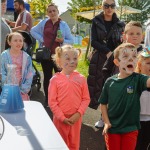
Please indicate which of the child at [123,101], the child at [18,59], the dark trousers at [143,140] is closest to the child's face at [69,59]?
the child at [123,101]

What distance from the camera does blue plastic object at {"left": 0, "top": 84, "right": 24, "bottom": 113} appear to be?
188 cm

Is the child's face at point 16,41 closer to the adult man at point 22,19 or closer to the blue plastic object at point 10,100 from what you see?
the blue plastic object at point 10,100

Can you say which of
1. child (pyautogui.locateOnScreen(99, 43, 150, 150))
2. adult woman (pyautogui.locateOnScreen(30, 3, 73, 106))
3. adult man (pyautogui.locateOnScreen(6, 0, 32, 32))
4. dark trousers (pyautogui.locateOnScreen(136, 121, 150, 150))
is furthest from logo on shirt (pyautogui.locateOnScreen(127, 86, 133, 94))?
adult man (pyautogui.locateOnScreen(6, 0, 32, 32))

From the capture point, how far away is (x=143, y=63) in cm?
288

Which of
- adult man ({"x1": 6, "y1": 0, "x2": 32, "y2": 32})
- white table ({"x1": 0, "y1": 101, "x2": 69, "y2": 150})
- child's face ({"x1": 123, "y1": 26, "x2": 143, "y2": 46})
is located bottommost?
white table ({"x1": 0, "y1": 101, "x2": 69, "y2": 150})

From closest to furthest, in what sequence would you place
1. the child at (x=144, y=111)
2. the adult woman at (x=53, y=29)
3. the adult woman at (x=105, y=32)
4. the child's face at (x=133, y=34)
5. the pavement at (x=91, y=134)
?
1. the child at (x=144, y=111)
2. the child's face at (x=133, y=34)
3. the pavement at (x=91, y=134)
4. the adult woman at (x=105, y=32)
5. the adult woman at (x=53, y=29)

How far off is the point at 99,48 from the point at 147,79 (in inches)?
71.9

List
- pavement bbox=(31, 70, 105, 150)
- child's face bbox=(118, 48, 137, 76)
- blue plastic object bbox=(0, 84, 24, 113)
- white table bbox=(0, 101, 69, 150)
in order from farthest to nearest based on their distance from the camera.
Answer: pavement bbox=(31, 70, 105, 150) → child's face bbox=(118, 48, 137, 76) → blue plastic object bbox=(0, 84, 24, 113) → white table bbox=(0, 101, 69, 150)

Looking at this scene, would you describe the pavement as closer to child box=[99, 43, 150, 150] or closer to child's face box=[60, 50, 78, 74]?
child box=[99, 43, 150, 150]

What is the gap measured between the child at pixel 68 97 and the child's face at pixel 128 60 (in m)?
0.46

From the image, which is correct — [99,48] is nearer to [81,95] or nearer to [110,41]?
[110,41]

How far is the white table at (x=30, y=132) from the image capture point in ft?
4.38

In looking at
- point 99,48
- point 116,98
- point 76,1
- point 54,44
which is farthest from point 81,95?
point 76,1

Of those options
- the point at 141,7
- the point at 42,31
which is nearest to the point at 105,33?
the point at 42,31
